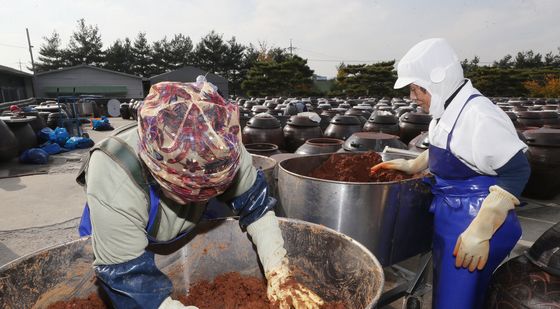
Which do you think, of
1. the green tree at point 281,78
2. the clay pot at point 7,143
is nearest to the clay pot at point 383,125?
the clay pot at point 7,143

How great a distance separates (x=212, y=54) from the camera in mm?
44906

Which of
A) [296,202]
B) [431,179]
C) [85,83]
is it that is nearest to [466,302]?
[431,179]

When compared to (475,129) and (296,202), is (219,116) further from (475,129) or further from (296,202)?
(475,129)

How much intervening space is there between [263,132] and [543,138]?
4335mm

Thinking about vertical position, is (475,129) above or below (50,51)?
below

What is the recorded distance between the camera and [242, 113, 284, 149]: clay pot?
19.6 ft

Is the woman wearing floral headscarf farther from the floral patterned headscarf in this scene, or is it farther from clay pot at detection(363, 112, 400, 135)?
clay pot at detection(363, 112, 400, 135)

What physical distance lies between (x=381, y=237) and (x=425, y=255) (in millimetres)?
684

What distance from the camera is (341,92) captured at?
109 feet

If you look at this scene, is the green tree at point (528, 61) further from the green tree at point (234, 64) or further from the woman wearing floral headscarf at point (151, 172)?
the woman wearing floral headscarf at point (151, 172)

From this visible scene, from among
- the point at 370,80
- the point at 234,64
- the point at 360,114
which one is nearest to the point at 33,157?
the point at 360,114

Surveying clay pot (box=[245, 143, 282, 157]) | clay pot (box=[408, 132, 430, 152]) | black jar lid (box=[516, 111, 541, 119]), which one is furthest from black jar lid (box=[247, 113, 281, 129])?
black jar lid (box=[516, 111, 541, 119])

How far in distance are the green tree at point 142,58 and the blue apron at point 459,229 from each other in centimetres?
4844

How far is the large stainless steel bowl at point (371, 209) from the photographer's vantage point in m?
1.97
